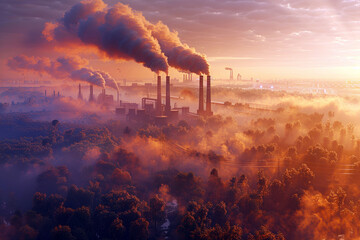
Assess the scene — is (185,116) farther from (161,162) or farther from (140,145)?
(161,162)

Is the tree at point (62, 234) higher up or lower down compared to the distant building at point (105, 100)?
lower down

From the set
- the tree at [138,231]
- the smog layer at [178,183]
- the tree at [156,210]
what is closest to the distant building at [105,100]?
the smog layer at [178,183]

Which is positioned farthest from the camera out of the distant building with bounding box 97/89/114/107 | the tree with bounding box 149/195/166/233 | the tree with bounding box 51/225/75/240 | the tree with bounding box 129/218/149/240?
the distant building with bounding box 97/89/114/107

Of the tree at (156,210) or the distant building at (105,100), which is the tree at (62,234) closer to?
the tree at (156,210)

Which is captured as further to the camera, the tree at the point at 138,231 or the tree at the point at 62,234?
the tree at the point at 138,231

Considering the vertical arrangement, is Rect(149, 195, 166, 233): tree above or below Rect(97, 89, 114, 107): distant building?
below

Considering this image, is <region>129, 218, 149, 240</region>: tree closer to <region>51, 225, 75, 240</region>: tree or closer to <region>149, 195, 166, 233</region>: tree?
<region>149, 195, 166, 233</region>: tree

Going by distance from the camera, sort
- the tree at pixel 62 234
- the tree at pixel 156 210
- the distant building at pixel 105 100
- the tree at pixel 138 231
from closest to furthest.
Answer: the tree at pixel 62 234
the tree at pixel 138 231
the tree at pixel 156 210
the distant building at pixel 105 100

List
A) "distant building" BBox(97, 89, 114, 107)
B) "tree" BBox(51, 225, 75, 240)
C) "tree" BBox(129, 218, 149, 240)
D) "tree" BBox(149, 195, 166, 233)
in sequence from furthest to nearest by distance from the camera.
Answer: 1. "distant building" BBox(97, 89, 114, 107)
2. "tree" BBox(149, 195, 166, 233)
3. "tree" BBox(129, 218, 149, 240)
4. "tree" BBox(51, 225, 75, 240)

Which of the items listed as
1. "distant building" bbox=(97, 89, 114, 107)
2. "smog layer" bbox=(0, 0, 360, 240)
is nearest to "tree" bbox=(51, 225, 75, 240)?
"smog layer" bbox=(0, 0, 360, 240)

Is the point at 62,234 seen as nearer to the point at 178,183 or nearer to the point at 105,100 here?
the point at 178,183

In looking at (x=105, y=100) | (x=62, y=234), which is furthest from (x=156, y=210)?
(x=105, y=100)
